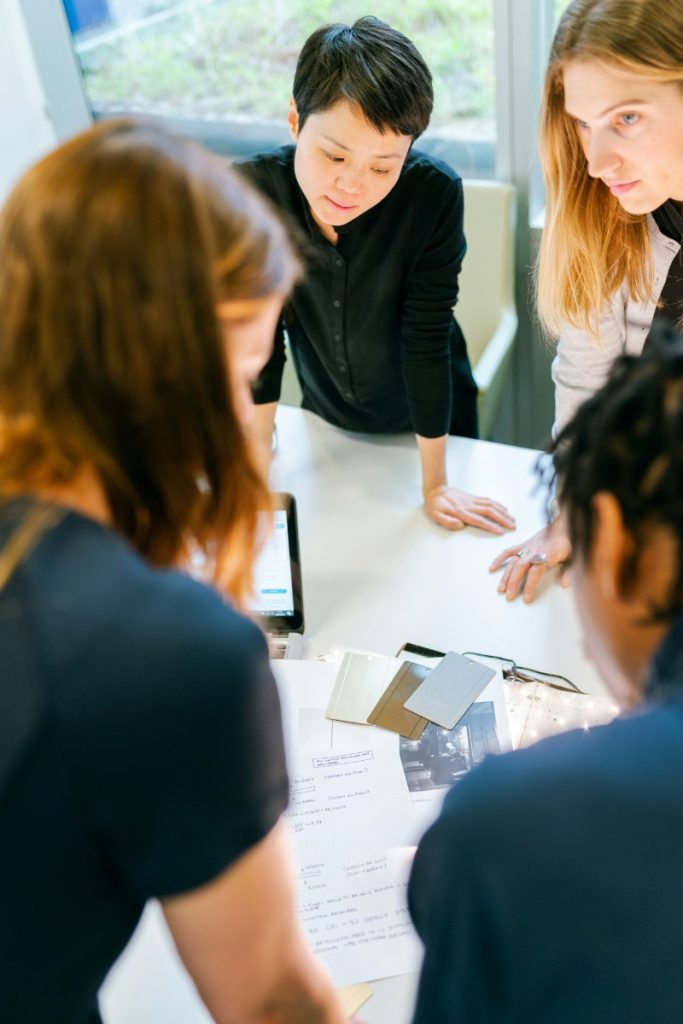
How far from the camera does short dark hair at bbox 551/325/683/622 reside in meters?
0.52

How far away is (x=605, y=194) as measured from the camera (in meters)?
1.41

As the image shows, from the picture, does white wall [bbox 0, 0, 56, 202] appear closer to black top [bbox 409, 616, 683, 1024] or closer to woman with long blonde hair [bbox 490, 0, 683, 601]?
woman with long blonde hair [bbox 490, 0, 683, 601]

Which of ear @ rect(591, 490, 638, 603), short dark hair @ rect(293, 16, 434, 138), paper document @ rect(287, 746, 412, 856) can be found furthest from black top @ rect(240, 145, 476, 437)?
ear @ rect(591, 490, 638, 603)

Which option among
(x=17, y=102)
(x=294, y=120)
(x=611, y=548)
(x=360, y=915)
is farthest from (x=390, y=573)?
(x=17, y=102)

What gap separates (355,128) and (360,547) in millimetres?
629

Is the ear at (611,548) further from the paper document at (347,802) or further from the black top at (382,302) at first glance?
the black top at (382,302)

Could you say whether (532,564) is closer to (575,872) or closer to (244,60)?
(575,872)

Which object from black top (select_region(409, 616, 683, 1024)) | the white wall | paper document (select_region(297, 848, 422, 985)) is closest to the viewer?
black top (select_region(409, 616, 683, 1024))

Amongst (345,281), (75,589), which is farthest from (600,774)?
(345,281)

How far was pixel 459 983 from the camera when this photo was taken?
559 millimetres

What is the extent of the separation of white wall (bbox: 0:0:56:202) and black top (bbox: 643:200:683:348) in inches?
82.7

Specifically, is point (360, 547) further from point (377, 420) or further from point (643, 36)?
point (643, 36)

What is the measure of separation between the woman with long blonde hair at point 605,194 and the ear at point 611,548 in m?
0.49

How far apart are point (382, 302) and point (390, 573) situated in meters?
0.49
